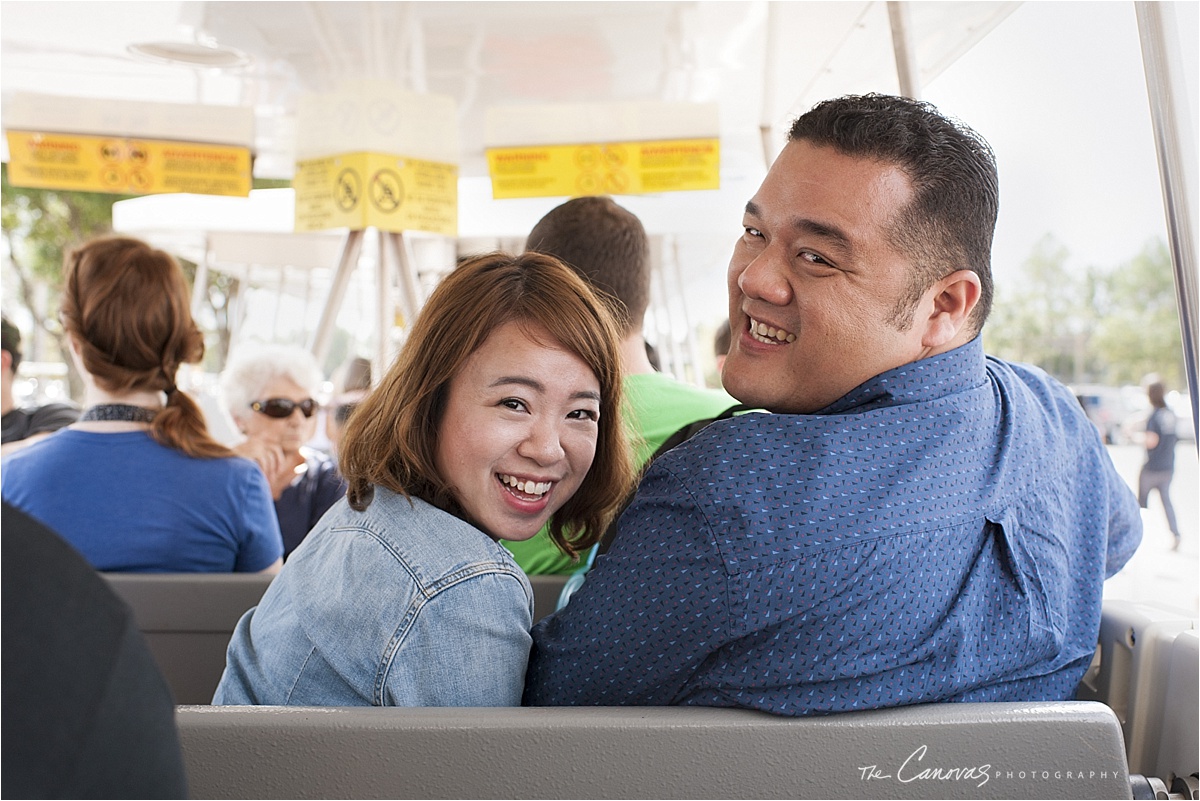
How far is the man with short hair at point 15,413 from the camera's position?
387cm

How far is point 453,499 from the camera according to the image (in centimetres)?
174

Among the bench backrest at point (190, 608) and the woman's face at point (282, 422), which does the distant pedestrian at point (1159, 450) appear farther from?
the bench backrest at point (190, 608)

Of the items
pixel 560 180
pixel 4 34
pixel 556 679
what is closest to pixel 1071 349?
pixel 560 180

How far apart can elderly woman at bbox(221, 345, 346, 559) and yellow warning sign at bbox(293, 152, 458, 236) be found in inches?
38.0

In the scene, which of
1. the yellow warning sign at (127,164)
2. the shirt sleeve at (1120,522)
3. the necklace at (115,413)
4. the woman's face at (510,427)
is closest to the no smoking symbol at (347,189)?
the yellow warning sign at (127,164)

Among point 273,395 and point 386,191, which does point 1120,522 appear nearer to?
point 273,395

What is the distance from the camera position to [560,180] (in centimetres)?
500

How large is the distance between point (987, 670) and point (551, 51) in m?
Answer: 3.91

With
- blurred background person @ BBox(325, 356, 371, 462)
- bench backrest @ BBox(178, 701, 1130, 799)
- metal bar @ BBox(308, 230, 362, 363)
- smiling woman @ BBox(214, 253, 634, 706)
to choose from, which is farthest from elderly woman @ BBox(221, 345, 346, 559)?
bench backrest @ BBox(178, 701, 1130, 799)

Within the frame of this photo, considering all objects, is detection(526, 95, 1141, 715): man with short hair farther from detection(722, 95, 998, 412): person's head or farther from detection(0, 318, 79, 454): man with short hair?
detection(0, 318, 79, 454): man with short hair

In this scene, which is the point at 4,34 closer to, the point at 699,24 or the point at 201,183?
the point at 201,183

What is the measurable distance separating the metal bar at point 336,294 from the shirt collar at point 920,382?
368cm

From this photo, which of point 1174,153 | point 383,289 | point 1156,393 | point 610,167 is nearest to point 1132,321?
Answer: point 1156,393

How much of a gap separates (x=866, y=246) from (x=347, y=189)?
340 cm
